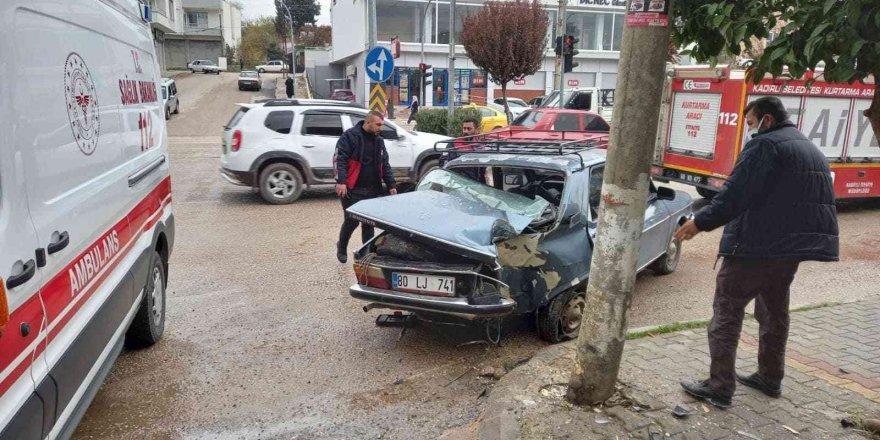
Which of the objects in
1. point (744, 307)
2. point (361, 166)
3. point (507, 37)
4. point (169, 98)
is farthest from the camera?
point (169, 98)

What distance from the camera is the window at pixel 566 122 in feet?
51.8

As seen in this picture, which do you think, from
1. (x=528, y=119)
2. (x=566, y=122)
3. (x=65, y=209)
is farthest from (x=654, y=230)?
(x=528, y=119)

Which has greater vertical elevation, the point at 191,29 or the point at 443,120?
the point at 191,29

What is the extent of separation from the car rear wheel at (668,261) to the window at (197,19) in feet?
270

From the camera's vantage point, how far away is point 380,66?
11.9 metres

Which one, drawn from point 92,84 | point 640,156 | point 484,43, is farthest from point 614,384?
point 484,43

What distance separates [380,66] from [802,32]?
9601mm

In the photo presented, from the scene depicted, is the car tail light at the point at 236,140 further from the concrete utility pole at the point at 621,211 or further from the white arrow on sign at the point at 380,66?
the concrete utility pole at the point at 621,211

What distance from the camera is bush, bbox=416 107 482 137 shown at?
1914cm

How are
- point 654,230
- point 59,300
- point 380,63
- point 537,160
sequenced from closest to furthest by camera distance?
point 59,300 < point 537,160 < point 654,230 < point 380,63

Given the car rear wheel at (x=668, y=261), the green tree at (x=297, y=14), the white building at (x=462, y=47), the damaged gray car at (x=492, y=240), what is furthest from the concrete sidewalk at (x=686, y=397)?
the green tree at (x=297, y=14)

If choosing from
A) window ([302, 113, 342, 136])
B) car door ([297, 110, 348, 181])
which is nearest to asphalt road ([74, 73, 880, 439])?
car door ([297, 110, 348, 181])

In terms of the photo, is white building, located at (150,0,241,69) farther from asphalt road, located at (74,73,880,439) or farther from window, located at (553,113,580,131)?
asphalt road, located at (74,73,880,439)

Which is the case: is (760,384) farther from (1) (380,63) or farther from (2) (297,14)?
(2) (297,14)
